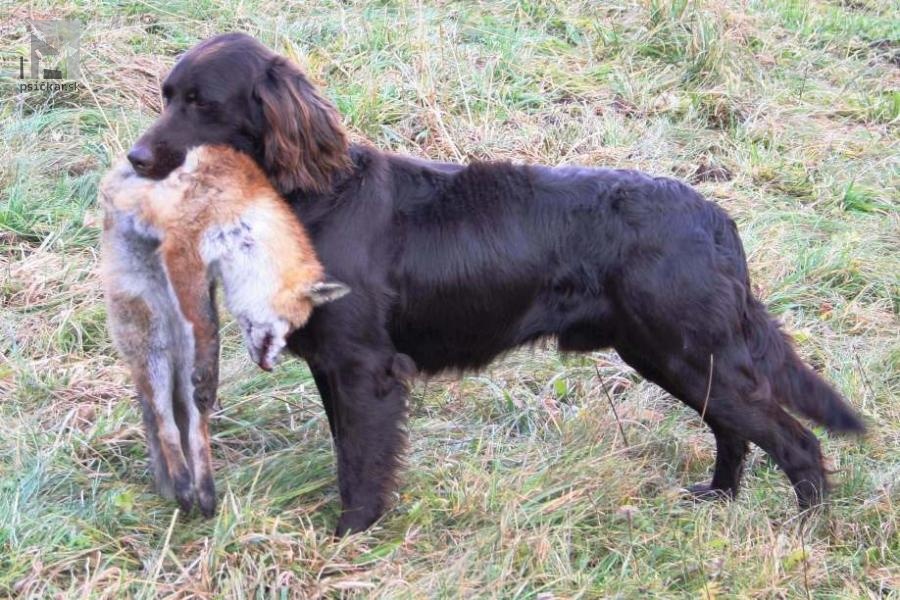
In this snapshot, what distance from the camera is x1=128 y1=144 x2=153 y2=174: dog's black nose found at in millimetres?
3443

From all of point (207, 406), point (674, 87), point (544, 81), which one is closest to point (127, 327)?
point (207, 406)

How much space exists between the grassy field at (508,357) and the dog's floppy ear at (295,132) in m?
0.98

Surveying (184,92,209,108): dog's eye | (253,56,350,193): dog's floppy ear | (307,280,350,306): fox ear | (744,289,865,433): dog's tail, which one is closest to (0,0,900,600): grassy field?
(744,289,865,433): dog's tail

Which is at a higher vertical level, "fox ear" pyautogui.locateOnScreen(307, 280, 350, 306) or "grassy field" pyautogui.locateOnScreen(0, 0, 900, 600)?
"fox ear" pyautogui.locateOnScreen(307, 280, 350, 306)

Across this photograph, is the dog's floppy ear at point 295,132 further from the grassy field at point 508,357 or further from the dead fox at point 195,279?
the grassy field at point 508,357

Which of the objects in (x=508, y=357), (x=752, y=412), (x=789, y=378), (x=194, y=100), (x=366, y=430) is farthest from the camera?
(x=508, y=357)

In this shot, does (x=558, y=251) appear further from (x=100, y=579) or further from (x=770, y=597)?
(x=100, y=579)

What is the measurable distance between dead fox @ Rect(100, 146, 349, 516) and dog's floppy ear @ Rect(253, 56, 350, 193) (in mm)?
139

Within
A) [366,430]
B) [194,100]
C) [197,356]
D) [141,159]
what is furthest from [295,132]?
[366,430]

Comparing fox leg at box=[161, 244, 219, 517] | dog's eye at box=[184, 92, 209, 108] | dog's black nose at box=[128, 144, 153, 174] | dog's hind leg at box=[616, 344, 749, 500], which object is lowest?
dog's hind leg at box=[616, 344, 749, 500]

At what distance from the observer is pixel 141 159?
11.3ft
